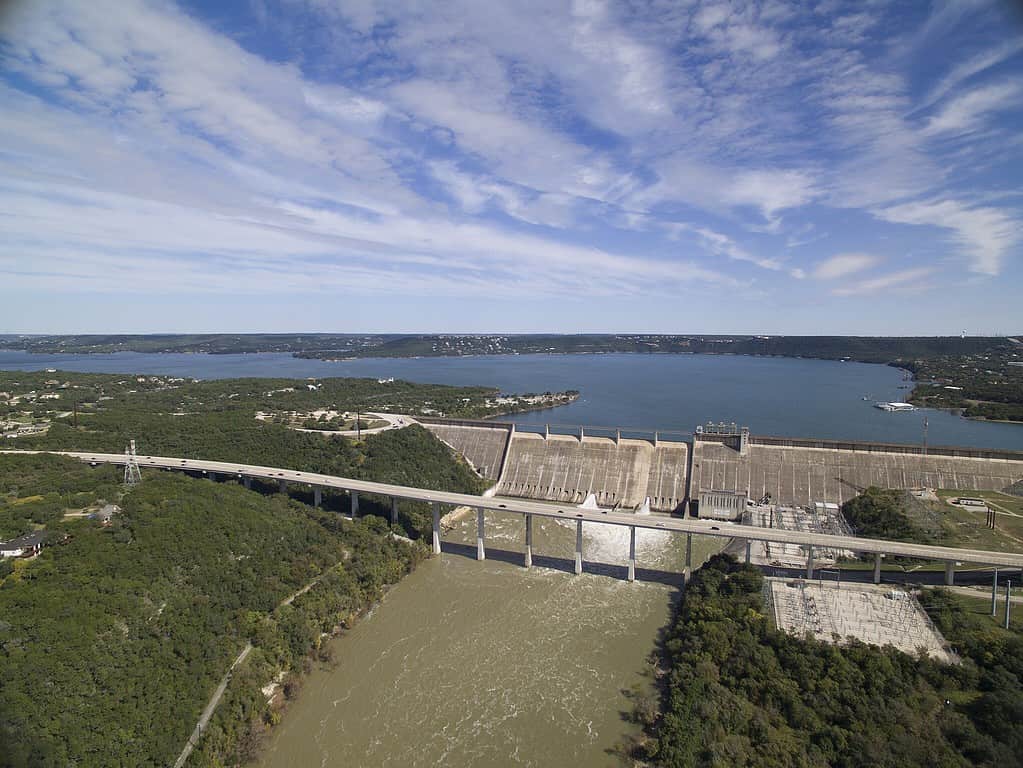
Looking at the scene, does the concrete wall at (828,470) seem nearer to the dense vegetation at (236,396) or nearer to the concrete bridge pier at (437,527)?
the concrete bridge pier at (437,527)

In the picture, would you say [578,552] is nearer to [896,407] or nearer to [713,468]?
[713,468]

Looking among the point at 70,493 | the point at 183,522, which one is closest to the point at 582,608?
the point at 183,522

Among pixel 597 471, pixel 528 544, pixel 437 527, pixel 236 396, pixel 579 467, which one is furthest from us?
pixel 236 396

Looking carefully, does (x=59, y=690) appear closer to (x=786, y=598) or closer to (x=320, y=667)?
(x=320, y=667)

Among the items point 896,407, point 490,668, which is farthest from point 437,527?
point 896,407

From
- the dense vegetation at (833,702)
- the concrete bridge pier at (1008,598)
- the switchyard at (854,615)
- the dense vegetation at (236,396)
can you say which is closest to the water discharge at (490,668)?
the dense vegetation at (833,702)

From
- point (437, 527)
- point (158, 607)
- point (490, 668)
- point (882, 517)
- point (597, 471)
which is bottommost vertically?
point (490, 668)

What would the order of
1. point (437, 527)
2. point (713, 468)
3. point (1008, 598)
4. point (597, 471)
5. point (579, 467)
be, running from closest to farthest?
point (1008, 598) < point (437, 527) < point (713, 468) < point (597, 471) < point (579, 467)
